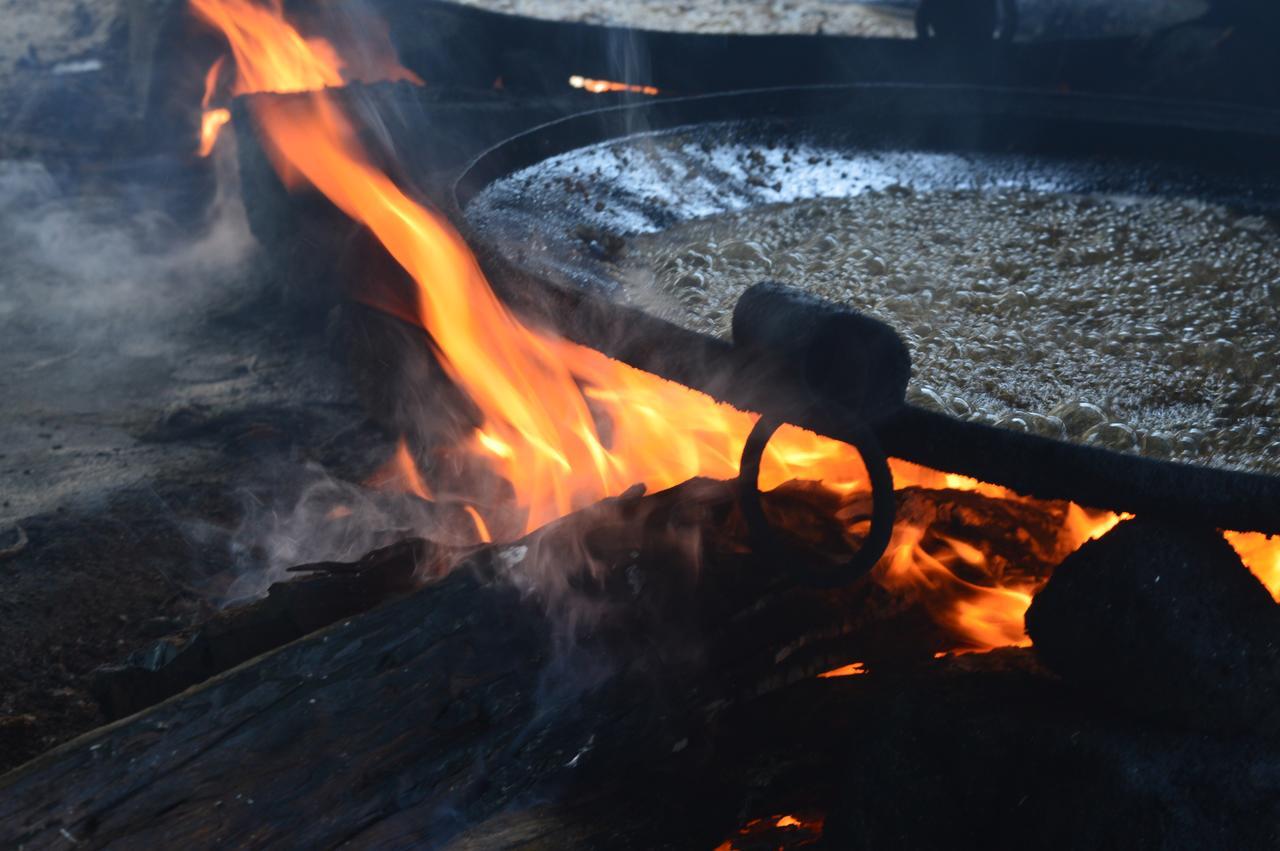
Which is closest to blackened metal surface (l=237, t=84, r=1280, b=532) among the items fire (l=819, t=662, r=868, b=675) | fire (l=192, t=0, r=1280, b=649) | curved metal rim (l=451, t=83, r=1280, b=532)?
curved metal rim (l=451, t=83, r=1280, b=532)

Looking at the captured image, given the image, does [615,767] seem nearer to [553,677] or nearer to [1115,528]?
[553,677]

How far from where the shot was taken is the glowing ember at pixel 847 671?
1.78 metres

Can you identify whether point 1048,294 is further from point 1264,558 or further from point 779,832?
point 779,832

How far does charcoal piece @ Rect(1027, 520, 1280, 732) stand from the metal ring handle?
0.34 meters

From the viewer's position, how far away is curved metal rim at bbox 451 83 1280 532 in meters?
1.27

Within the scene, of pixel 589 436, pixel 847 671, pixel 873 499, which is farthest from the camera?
pixel 589 436

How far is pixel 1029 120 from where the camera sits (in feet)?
10.3

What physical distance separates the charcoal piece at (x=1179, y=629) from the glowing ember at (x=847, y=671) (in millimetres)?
398

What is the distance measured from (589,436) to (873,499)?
3.42ft

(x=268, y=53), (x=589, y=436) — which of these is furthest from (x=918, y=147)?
(x=268, y=53)

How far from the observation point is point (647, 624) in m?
1.73

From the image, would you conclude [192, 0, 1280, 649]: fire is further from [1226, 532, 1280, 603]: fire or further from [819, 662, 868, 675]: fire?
[1226, 532, 1280, 603]: fire

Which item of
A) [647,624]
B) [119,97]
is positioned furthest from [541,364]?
[119,97]

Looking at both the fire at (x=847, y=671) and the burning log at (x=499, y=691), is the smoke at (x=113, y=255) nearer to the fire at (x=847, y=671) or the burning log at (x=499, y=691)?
the burning log at (x=499, y=691)
